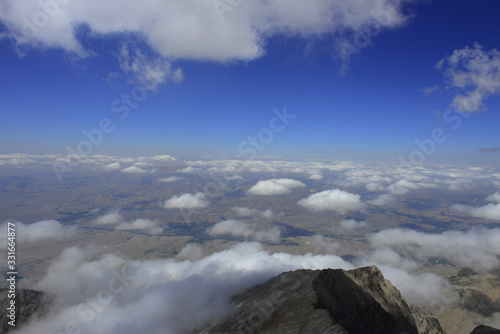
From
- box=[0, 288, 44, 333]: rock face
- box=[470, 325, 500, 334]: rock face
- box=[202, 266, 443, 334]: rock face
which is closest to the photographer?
box=[470, 325, 500, 334]: rock face

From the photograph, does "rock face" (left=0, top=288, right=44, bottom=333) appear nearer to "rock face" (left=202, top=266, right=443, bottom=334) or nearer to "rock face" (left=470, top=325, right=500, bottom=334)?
"rock face" (left=202, top=266, right=443, bottom=334)

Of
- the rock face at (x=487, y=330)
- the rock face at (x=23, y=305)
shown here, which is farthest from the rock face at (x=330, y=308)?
the rock face at (x=23, y=305)

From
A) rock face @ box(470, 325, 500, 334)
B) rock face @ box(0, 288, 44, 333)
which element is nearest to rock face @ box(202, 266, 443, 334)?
rock face @ box(470, 325, 500, 334)

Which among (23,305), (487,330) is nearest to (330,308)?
(487,330)

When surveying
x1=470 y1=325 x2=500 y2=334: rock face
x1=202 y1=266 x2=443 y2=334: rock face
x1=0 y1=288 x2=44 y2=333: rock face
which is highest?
x1=470 y1=325 x2=500 y2=334: rock face

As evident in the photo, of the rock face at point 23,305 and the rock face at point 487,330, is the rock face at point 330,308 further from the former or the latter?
the rock face at point 23,305

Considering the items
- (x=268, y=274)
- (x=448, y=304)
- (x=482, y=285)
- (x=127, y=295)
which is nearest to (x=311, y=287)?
(x=268, y=274)

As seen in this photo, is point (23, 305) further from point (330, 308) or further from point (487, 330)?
point (487, 330)
